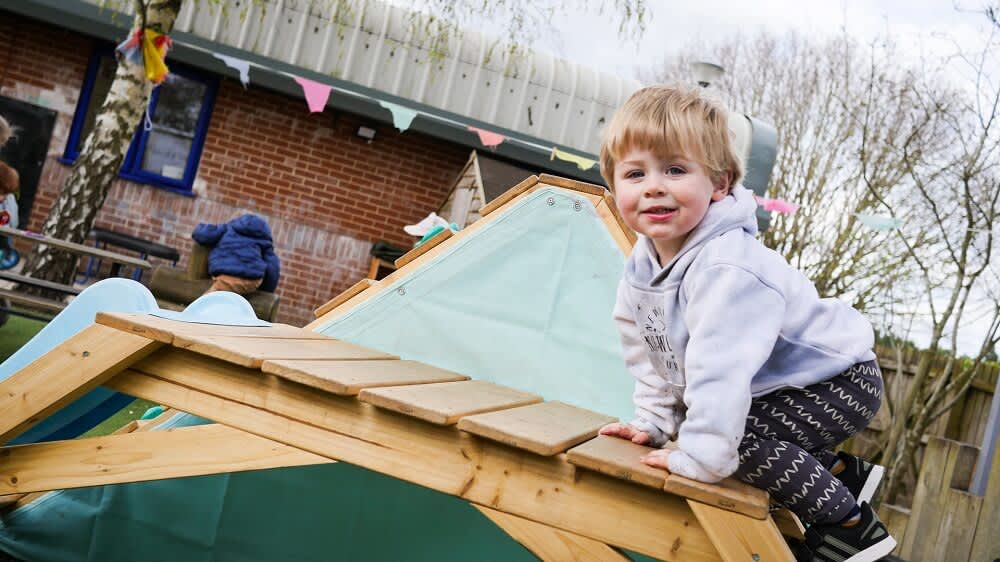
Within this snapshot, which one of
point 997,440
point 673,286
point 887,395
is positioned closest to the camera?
point 673,286

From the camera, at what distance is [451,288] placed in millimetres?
3314

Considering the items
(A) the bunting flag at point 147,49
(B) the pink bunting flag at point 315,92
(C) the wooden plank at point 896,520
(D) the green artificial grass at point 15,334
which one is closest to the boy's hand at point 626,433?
(C) the wooden plank at point 896,520

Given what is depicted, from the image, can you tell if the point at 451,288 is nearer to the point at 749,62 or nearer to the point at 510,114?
the point at 510,114

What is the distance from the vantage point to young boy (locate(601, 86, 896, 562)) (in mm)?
1973

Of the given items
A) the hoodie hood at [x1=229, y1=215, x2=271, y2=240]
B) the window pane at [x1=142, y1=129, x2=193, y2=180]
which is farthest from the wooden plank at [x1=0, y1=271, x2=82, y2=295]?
the window pane at [x1=142, y1=129, x2=193, y2=180]

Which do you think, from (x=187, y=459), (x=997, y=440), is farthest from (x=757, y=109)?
(x=187, y=459)

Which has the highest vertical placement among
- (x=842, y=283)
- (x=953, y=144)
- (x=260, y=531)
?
(x=953, y=144)

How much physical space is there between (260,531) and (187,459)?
2.38 feet

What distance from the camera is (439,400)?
2.15 metres

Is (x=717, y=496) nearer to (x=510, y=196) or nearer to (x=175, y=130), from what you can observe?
(x=510, y=196)

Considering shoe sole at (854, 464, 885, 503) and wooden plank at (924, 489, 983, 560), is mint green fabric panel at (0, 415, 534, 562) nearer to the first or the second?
shoe sole at (854, 464, 885, 503)

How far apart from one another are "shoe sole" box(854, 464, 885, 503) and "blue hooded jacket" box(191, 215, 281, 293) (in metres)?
4.72

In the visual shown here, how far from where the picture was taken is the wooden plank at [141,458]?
7.04ft

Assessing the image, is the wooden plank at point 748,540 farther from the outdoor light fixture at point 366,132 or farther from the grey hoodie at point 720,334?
the outdoor light fixture at point 366,132
